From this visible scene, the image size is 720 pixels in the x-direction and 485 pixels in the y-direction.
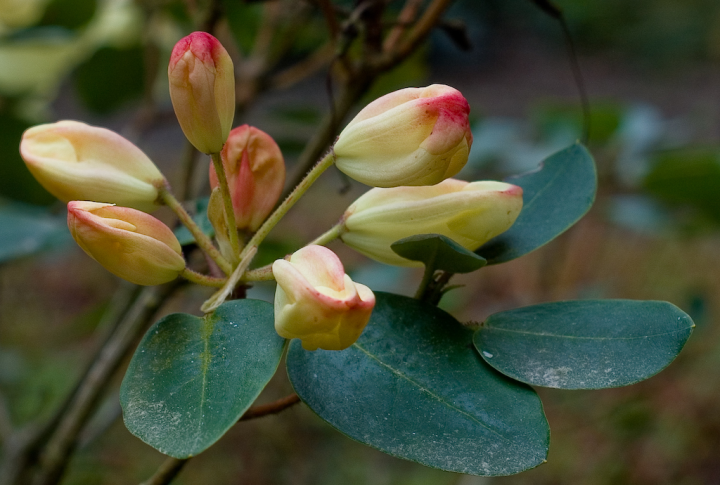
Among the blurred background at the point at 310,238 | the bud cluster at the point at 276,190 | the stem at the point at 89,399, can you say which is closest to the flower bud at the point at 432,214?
the bud cluster at the point at 276,190

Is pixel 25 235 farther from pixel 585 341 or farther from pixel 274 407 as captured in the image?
pixel 585 341

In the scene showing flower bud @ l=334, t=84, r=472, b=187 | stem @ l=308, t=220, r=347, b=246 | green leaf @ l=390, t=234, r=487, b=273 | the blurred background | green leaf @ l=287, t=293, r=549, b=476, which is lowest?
the blurred background

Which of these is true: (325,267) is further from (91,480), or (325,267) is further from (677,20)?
(677,20)

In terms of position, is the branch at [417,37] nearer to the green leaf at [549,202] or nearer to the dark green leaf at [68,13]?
the green leaf at [549,202]

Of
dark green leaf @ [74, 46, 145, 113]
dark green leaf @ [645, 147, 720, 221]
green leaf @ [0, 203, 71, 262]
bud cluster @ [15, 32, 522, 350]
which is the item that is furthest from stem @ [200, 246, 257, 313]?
dark green leaf @ [74, 46, 145, 113]

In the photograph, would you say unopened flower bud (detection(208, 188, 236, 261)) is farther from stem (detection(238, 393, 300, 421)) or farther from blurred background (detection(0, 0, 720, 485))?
blurred background (detection(0, 0, 720, 485))

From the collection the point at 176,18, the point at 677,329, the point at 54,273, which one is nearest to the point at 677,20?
the point at 54,273
